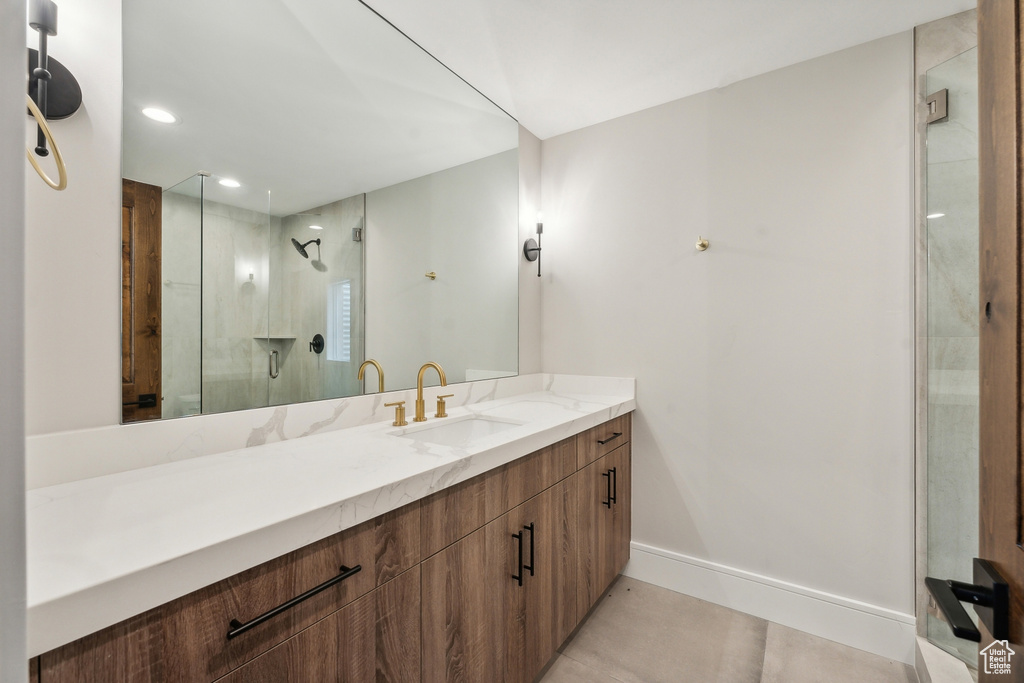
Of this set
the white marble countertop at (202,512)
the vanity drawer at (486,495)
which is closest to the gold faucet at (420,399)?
the white marble countertop at (202,512)

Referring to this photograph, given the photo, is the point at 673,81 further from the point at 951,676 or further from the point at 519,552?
the point at 951,676

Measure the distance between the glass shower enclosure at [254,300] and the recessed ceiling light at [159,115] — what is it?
5.6 inches

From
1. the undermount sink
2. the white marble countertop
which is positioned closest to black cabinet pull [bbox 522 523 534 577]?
the white marble countertop

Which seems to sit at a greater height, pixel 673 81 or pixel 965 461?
pixel 673 81

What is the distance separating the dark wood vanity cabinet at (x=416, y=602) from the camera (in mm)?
653

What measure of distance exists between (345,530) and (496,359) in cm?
151

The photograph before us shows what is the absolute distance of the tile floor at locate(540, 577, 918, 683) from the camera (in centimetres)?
159

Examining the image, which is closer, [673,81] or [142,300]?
[142,300]

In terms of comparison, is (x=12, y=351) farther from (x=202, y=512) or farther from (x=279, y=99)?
(x=279, y=99)

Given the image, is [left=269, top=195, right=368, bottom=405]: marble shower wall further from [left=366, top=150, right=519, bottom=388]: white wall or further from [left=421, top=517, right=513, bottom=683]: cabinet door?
[left=421, top=517, right=513, bottom=683]: cabinet door

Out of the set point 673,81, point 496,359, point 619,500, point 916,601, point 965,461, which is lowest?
point 916,601

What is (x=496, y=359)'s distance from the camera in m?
2.34

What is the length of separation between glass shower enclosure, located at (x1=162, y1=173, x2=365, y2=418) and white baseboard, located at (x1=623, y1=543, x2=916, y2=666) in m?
1.73

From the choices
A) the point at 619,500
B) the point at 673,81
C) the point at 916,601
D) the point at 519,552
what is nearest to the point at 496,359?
the point at 619,500
